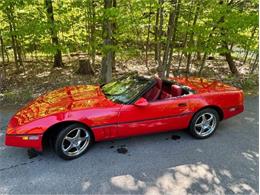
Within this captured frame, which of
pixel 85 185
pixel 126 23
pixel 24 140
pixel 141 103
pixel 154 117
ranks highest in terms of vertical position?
pixel 126 23

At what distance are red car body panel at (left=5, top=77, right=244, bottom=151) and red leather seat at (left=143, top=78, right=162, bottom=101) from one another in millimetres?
135

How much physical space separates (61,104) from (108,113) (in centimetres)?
74

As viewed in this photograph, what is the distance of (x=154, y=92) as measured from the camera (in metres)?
3.82

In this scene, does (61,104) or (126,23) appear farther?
(126,23)

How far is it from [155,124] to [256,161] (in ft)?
5.07

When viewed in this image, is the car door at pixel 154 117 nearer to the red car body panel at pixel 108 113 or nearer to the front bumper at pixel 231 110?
the red car body panel at pixel 108 113

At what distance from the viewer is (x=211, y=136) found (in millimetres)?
4090

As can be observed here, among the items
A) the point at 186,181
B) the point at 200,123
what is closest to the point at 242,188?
the point at 186,181

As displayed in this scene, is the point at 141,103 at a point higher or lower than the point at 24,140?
higher

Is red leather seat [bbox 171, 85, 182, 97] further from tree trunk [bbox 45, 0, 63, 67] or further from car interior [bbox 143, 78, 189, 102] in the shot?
tree trunk [bbox 45, 0, 63, 67]

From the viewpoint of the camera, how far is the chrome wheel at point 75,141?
3.29 meters

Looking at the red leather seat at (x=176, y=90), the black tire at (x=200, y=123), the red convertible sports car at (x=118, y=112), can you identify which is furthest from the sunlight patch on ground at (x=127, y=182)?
the red leather seat at (x=176, y=90)

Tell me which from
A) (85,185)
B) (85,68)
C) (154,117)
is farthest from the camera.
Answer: (85,68)

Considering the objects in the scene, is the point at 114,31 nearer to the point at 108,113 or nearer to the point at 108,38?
the point at 108,38
